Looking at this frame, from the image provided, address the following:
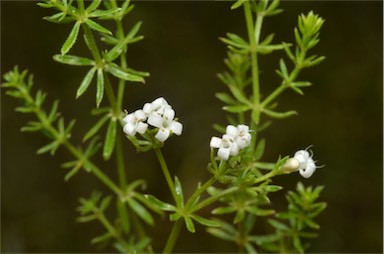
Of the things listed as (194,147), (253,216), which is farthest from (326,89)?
(253,216)

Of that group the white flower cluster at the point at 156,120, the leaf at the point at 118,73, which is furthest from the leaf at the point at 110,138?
the white flower cluster at the point at 156,120

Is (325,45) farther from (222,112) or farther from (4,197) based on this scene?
(4,197)

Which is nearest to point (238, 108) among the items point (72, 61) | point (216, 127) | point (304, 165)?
point (216, 127)

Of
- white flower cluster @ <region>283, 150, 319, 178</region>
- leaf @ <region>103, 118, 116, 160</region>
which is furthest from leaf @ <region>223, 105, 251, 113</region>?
leaf @ <region>103, 118, 116, 160</region>

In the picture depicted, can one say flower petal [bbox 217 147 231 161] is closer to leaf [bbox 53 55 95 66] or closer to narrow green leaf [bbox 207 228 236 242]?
leaf [bbox 53 55 95 66]

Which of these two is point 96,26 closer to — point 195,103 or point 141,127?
point 141,127

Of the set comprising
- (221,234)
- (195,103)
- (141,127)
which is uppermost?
(195,103)
